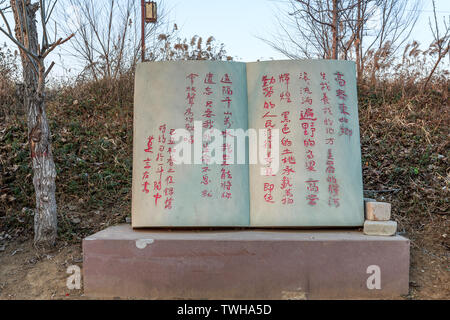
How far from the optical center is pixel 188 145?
10.3 ft

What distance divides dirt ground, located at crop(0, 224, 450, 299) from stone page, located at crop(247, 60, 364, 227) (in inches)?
30.0

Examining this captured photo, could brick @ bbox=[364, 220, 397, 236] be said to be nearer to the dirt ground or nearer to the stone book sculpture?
the stone book sculpture

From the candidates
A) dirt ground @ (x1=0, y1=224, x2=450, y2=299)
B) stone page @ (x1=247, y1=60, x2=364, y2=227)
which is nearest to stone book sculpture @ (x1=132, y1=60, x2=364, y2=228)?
stone page @ (x1=247, y1=60, x2=364, y2=227)

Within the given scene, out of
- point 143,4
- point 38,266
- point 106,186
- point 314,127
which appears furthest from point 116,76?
point 314,127

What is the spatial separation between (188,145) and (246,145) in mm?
551

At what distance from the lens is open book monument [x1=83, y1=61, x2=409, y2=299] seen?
274 cm

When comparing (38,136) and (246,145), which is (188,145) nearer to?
(246,145)

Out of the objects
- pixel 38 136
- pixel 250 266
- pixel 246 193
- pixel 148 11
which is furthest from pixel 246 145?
pixel 148 11

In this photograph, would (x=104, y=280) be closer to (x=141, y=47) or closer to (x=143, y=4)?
(x=141, y=47)

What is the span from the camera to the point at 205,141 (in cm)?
315

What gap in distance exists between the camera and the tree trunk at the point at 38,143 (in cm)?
340

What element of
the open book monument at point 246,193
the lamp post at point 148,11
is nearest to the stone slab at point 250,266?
the open book monument at point 246,193

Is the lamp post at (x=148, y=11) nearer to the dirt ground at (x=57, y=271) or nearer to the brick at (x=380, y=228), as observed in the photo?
the dirt ground at (x=57, y=271)

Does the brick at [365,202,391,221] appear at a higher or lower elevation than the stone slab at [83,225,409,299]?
higher
